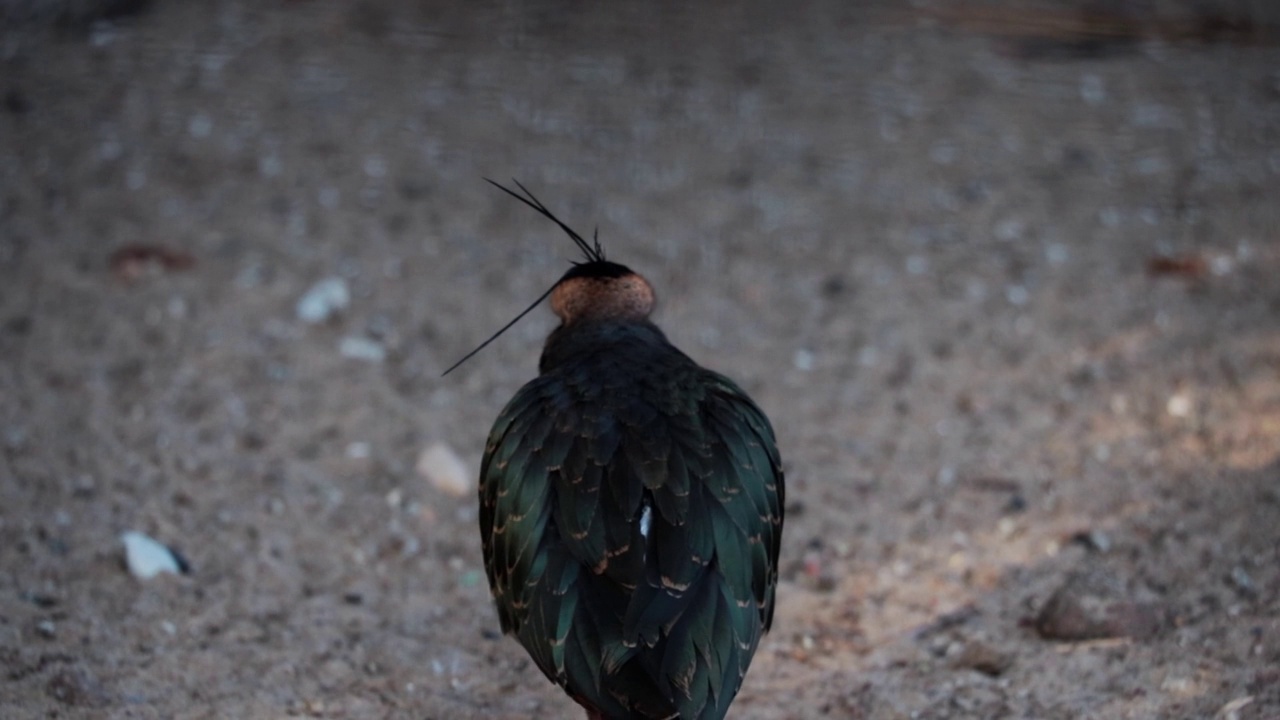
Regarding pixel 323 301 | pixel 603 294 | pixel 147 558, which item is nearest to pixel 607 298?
pixel 603 294

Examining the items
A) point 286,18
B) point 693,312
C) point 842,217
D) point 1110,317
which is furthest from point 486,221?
point 1110,317

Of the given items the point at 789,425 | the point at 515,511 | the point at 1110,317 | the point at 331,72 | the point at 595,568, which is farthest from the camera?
the point at 331,72

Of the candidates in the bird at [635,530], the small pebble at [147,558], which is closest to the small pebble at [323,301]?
the small pebble at [147,558]

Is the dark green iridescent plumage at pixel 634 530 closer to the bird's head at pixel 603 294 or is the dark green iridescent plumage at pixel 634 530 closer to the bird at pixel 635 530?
the bird at pixel 635 530

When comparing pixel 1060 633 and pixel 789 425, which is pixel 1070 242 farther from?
pixel 1060 633

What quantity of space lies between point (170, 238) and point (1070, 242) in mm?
4094

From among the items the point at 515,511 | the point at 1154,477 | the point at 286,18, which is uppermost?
the point at 515,511

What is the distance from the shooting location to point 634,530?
3580 mm

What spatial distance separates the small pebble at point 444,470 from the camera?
5371 millimetres

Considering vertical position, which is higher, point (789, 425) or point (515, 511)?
point (515, 511)

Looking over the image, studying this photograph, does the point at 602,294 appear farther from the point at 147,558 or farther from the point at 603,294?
the point at 147,558

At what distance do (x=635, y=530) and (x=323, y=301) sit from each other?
309 centimetres

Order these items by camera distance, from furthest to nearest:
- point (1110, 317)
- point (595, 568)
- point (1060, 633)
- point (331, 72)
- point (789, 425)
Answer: point (331, 72) → point (1110, 317) → point (789, 425) → point (1060, 633) → point (595, 568)

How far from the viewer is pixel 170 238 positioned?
21.6 feet
